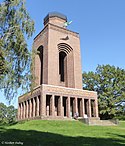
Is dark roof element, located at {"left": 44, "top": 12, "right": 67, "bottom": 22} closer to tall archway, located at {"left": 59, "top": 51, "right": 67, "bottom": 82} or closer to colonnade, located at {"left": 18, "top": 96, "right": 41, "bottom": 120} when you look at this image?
tall archway, located at {"left": 59, "top": 51, "right": 67, "bottom": 82}

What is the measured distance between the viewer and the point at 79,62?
37.8m

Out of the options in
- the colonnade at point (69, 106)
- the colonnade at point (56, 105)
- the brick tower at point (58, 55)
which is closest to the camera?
the colonnade at point (56, 105)

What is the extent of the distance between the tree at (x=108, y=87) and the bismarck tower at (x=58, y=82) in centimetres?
589

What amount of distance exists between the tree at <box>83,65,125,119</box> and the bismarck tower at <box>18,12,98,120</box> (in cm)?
589

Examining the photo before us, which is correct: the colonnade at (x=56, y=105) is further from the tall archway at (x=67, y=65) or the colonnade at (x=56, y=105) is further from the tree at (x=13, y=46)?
the tree at (x=13, y=46)

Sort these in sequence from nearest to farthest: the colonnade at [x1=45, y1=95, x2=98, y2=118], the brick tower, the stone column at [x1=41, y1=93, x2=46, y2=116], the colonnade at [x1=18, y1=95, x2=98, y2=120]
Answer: the stone column at [x1=41, y1=93, x2=46, y2=116] → the colonnade at [x1=18, y1=95, x2=98, y2=120] → the colonnade at [x1=45, y1=95, x2=98, y2=118] → the brick tower

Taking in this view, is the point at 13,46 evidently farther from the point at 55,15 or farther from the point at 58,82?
the point at 55,15

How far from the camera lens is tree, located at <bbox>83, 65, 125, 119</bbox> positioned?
39.4 meters

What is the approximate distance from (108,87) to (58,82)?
11.4 meters

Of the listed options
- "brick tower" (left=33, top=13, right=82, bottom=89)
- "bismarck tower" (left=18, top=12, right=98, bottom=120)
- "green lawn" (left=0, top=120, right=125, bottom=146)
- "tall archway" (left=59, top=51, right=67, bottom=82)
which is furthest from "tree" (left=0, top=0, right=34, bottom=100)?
"tall archway" (left=59, top=51, right=67, bottom=82)

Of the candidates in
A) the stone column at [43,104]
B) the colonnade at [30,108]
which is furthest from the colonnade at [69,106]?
the colonnade at [30,108]

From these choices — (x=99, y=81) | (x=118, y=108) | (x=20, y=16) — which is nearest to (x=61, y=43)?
(x=99, y=81)

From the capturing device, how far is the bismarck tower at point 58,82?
95.3 ft

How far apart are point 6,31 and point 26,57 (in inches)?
84.1
